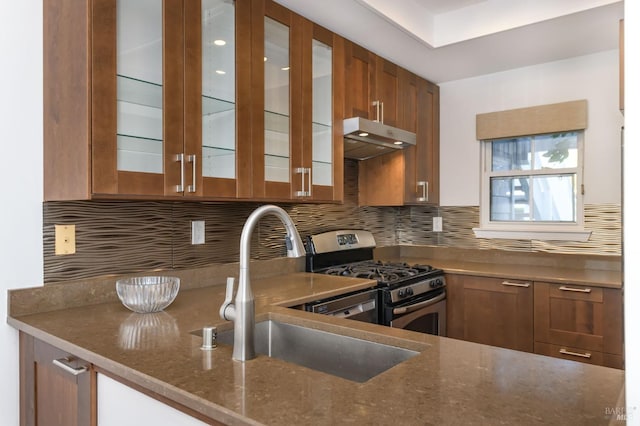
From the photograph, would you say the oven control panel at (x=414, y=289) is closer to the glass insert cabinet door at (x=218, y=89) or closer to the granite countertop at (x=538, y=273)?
the granite countertop at (x=538, y=273)

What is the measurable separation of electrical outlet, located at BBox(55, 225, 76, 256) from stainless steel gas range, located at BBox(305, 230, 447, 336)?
3.44ft

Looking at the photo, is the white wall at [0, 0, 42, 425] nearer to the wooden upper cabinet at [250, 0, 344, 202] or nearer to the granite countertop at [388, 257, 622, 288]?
the wooden upper cabinet at [250, 0, 344, 202]

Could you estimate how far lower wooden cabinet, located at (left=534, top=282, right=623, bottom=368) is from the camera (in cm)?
255

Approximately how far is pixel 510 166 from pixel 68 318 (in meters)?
3.19

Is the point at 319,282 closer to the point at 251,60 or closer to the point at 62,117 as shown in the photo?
the point at 251,60

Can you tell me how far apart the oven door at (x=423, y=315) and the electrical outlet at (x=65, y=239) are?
1667mm

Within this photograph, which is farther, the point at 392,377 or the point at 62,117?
the point at 62,117

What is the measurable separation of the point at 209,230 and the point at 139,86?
886 mm

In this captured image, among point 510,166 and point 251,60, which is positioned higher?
point 251,60

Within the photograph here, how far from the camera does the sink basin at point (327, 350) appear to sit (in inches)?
54.1

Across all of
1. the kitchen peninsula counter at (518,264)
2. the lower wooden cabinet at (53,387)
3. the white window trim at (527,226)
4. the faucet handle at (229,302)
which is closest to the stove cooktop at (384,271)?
the kitchen peninsula counter at (518,264)

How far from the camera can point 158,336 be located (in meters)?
1.42

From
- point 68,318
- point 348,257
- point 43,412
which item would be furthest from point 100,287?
point 348,257
